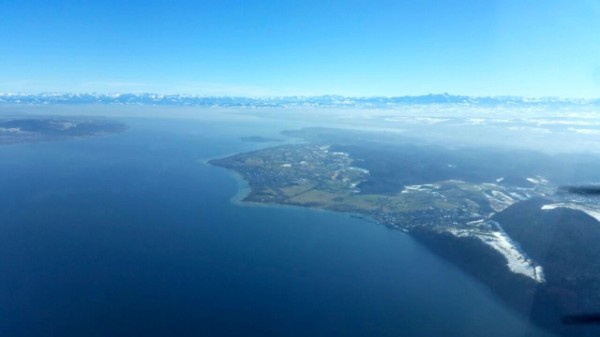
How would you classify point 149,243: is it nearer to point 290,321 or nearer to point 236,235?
point 236,235

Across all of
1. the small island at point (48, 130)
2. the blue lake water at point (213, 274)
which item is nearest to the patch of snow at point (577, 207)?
the blue lake water at point (213, 274)

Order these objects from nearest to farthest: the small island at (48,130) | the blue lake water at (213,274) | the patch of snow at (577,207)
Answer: the blue lake water at (213,274), the patch of snow at (577,207), the small island at (48,130)

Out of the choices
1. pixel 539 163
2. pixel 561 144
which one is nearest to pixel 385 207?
pixel 539 163

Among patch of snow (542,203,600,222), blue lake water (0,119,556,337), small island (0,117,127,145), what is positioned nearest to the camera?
blue lake water (0,119,556,337)

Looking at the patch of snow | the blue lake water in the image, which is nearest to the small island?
the blue lake water

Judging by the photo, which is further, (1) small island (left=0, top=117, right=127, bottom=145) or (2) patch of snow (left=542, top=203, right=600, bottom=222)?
(1) small island (left=0, top=117, right=127, bottom=145)

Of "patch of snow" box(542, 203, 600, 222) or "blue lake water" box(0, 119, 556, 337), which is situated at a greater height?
"patch of snow" box(542, 203, 600, 222)

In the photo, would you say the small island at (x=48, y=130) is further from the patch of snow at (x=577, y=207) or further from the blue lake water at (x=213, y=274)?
the patch of snow at (x=577, y=207)

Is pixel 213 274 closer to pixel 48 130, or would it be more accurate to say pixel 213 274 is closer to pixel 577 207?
pixel 577 207

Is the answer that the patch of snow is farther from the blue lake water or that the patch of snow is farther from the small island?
the small island

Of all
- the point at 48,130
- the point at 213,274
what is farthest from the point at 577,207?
the point at 48,130
